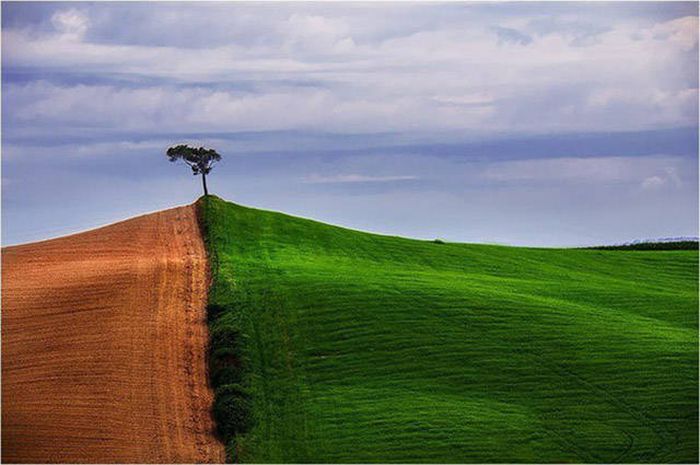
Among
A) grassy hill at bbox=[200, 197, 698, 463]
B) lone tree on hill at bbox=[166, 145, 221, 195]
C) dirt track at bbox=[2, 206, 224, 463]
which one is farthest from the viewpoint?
lone tree on hill at bbox=[166, 145, 221, 195]

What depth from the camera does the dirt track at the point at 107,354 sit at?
1287 inches

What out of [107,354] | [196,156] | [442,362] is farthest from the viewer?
[196,156]

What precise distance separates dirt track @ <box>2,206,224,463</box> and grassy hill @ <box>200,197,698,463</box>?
1.20 metres

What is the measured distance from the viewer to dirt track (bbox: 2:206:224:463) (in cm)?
3269

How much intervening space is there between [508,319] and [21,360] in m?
19.0

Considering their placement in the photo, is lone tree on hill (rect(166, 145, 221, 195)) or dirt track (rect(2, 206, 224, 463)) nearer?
dirt track (rect(2, 206, 224, 463))

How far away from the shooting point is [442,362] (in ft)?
124

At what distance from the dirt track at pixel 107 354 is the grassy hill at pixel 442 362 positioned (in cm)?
120

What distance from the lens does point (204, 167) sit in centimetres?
6081

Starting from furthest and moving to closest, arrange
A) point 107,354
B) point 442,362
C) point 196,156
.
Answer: point 196,156 → point 107,354 → point 442,362

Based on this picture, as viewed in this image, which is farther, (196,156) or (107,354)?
(196,156)

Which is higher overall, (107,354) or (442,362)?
(107,354)

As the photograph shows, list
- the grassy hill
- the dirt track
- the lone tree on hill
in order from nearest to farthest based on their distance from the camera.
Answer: the grassy hill
the dirt track
the lone tree on hill

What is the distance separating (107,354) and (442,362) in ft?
40.9
